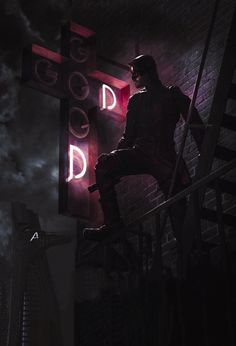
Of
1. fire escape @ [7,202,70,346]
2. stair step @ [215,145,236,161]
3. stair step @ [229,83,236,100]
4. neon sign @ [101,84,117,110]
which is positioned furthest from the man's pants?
fire escape @ [7,202,70,346]

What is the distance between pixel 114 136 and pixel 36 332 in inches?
172

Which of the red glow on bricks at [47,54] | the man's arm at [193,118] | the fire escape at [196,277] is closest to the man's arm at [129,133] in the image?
the man's arm at [193,118]

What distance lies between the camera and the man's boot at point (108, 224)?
6.71 meters

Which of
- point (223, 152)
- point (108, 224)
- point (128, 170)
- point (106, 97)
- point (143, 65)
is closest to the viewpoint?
point (223, 152)

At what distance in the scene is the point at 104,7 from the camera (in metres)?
10.4

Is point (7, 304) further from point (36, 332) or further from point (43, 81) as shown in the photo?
point (43, 81)

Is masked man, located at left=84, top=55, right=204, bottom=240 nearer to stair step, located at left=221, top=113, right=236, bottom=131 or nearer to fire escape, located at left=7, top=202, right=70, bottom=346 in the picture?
stair step, located at left=221, top=113, right=236, bottom=131

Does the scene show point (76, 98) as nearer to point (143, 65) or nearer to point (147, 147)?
point (143, 65)

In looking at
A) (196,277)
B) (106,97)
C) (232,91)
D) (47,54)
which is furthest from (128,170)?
(47,54)

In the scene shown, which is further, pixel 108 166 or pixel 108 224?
pixel 108 166

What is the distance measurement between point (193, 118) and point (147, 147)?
1.91 feet

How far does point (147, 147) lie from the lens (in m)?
→ 6.88

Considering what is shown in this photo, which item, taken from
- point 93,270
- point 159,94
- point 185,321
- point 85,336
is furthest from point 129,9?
point 185,321

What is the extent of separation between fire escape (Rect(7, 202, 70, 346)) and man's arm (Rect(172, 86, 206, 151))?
5.05 m
